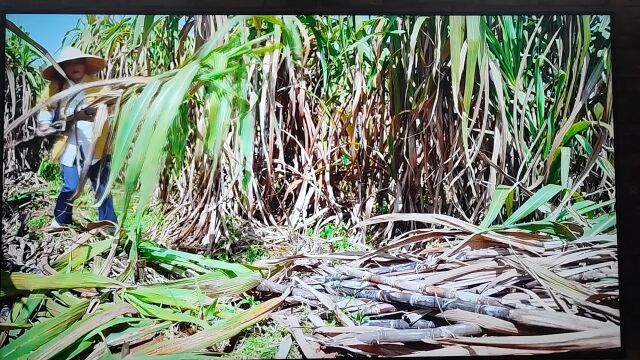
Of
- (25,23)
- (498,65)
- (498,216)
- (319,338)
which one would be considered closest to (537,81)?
(498,65)

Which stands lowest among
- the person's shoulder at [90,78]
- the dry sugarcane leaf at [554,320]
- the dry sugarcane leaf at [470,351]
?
the dry sugarcane leaf at [470,351]

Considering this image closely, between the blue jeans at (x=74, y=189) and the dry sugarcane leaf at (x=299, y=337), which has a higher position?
the blue jeans at (x=74, y=189)

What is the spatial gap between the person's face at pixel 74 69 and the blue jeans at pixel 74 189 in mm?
299

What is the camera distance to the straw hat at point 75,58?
2.23 meters

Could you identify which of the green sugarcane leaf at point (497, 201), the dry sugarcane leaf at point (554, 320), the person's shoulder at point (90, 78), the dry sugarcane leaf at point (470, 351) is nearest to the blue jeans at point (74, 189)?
the person's shoulder at point (90, 78)

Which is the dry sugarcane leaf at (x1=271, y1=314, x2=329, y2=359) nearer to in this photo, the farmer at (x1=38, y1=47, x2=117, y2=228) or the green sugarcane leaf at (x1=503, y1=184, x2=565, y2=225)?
the farmer at (x1=38, y1=47, x2=117, y2=228)

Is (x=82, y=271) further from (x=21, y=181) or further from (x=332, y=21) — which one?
(x=332, y=21)

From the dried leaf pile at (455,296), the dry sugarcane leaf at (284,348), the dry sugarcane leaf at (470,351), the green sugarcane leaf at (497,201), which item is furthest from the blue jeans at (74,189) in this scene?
the green sugarcane leaf at (497,201)

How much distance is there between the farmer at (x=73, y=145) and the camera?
222cm

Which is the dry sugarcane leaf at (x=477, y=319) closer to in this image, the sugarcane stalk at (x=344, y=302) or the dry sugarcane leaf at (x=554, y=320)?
the dry sugarcane leaf at (x=554, y=320)

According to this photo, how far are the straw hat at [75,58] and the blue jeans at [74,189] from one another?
1.02ft

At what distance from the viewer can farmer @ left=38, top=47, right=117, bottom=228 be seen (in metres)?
2.22

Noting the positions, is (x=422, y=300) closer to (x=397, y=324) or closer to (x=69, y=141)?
(x=397, y=324)

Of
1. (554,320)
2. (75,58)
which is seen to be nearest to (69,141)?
(75,58)
